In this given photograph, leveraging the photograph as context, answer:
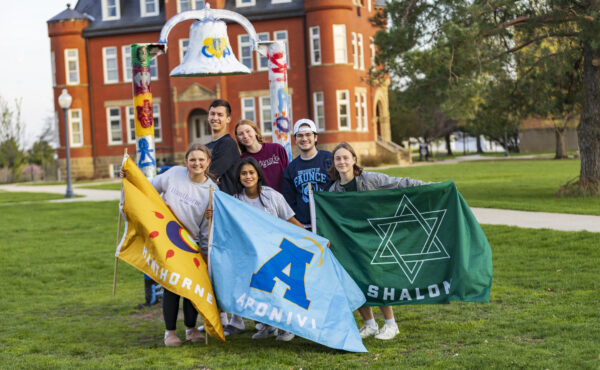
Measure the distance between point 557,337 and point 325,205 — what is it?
2434mm

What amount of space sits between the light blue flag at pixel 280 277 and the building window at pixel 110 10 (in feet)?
135

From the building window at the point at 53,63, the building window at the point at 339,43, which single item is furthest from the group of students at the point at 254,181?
the building window at the point at 53,63

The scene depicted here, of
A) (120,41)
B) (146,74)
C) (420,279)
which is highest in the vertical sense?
(120,41)

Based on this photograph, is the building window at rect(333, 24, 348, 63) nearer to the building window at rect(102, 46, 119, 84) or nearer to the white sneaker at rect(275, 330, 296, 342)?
the building window at rect(102, 46, 119, 84)

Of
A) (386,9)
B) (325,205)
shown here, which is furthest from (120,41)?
(325,205)

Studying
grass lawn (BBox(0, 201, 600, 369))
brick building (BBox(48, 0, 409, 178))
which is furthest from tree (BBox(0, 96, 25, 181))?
grass lawn (BBox(0, 201, 600, 369))

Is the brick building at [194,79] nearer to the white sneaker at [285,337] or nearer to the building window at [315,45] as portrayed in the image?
the building window at [315,45]

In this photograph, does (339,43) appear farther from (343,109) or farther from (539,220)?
(539,220)

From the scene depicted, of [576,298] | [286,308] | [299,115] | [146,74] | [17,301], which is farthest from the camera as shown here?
[299,115]

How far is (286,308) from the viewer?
680cm

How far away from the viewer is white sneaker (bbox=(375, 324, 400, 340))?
725cm

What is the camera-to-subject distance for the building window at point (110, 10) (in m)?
45.8

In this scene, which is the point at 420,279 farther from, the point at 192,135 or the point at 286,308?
the point at 192,135

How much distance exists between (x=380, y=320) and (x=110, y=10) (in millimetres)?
41218
